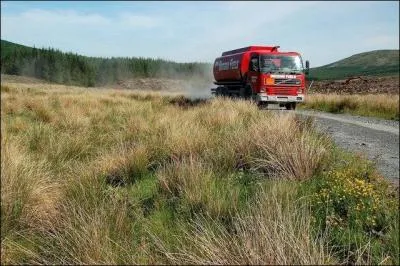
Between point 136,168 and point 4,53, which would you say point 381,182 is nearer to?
point 136,168

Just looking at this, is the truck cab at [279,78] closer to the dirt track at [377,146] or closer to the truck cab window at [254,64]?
the truck cab window at [254,64]

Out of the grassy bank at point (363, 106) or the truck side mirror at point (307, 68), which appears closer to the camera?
the grassy bank at point (363, 106)

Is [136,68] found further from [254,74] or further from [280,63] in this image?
[280,63]

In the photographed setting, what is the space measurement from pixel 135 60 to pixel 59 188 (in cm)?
10024

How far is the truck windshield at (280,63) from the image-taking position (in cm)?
2078

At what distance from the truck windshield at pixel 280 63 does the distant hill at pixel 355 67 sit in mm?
744

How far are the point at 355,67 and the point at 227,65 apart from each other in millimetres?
15385

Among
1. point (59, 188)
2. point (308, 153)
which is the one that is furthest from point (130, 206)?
point (308, 153)

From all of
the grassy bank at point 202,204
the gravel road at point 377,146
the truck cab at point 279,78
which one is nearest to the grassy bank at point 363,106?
the truck cab at point 279,78

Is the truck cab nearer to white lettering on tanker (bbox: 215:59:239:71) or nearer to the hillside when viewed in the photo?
white lettering on tanker (bbox: 215:59:239:71)

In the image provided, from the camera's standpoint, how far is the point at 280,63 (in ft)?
68.6

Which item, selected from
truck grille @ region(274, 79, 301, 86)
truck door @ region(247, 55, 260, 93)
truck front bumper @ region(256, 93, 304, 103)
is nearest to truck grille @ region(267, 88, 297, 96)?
truck front bumper @ region(256, 93, 304, 103)

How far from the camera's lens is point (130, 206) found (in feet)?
17.8

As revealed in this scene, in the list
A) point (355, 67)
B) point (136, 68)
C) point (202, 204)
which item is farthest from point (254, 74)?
point (136, 68)
